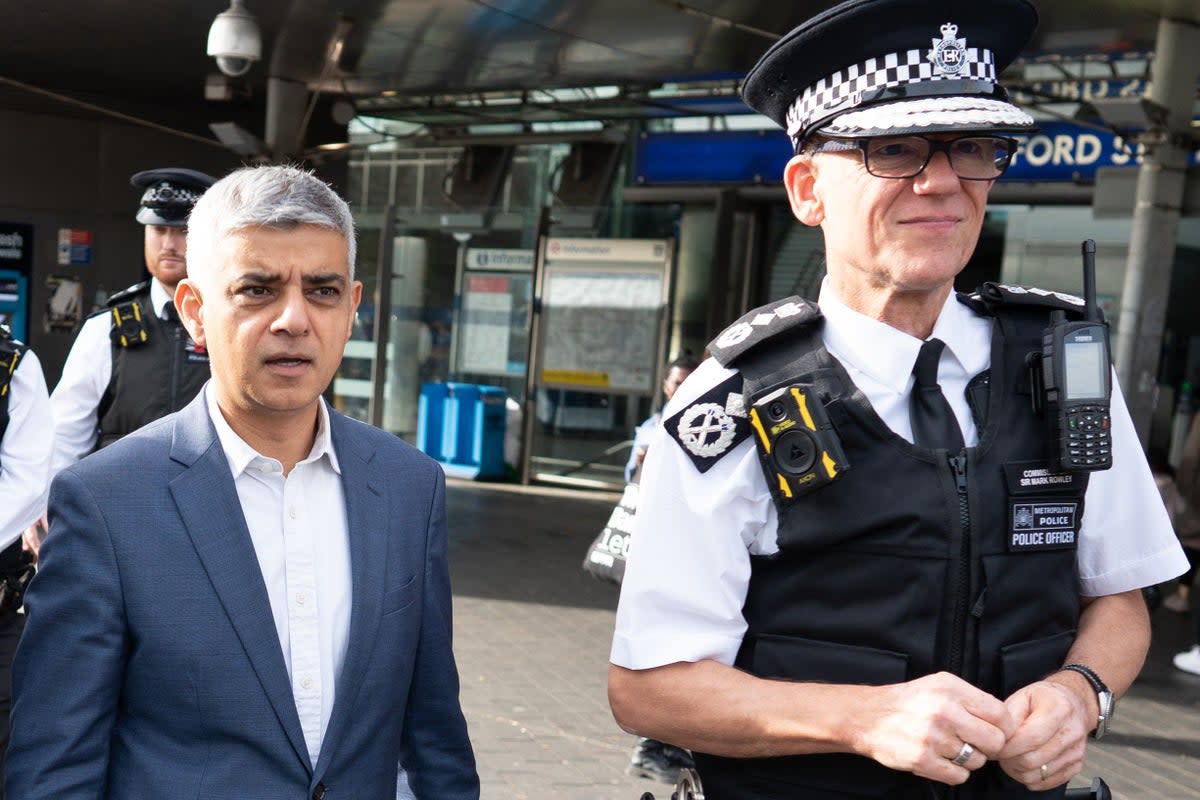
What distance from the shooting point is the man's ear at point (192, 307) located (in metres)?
2.17

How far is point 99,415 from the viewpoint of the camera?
195 inches

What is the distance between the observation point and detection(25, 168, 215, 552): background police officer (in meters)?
4.86

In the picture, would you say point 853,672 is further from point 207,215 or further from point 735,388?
point 207,215

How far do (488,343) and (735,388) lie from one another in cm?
1498

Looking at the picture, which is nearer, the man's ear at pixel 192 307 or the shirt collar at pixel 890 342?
the shirt collar at pixel 890 342

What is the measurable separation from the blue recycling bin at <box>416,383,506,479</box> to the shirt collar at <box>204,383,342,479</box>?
558 inches

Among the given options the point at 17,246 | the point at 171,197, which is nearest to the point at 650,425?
the point at 171,197

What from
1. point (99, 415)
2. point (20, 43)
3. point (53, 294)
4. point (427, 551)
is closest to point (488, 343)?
point (53, 294)

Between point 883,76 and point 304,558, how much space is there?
1.18 metres

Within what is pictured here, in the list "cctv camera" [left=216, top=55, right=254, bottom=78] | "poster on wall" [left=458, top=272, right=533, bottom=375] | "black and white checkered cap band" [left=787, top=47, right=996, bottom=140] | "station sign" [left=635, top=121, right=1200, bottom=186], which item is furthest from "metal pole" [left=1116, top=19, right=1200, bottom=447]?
"poster on wall" [left=458, top=272, right=533, bottom=375]

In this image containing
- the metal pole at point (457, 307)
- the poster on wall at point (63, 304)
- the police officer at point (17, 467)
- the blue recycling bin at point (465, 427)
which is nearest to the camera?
the police officer at point (17, 467)

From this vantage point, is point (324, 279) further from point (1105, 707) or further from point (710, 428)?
point (1105, 707)

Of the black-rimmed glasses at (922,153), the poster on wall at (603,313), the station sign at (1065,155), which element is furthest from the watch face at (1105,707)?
the poster on wall at (603,313)

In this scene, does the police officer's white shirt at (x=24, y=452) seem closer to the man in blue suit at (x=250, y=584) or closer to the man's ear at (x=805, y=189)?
the man in blue suit at (x=250, y=584)
